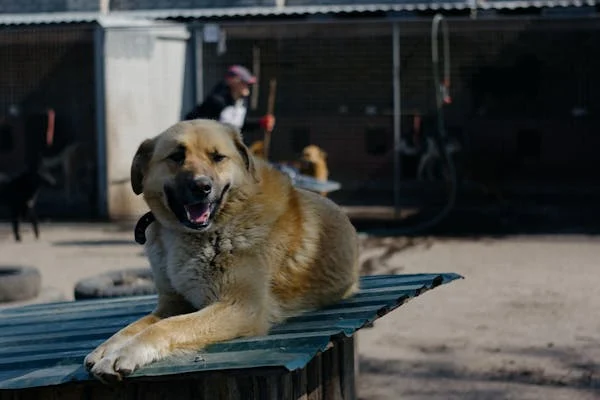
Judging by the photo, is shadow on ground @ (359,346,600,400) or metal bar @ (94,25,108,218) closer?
shadow on ground @ (359,346,600,400)

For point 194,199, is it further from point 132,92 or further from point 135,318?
point 132,92

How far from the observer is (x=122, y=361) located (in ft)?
10.5

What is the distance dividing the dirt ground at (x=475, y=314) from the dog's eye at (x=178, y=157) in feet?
8.81

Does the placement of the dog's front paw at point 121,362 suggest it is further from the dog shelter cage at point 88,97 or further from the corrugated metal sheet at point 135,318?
the dog shelter cage at point 88,97

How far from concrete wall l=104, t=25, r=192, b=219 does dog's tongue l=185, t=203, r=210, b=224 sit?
38.0 ft

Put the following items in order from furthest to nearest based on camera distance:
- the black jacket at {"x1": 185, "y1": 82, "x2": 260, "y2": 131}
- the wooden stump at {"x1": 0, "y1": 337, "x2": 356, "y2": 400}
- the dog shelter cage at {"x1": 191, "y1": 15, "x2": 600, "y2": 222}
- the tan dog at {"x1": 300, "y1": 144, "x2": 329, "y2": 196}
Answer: the dog shelter cage at {"x1": 191, "y1": 15, "x2": 600, "y2": 222}
the tan dog at {"x1": 300, "y1": 144, "x2": 329, "y2": 196}
the black jacket at {"x1": 185, "y1": 82, "x2": 260, "y2": 131}
the wooden stump at {"x1": 0, "y1": 337, "x2": 356, "y2": 400}

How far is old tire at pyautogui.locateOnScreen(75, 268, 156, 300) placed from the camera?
24.1ft

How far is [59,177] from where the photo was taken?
1777 cm

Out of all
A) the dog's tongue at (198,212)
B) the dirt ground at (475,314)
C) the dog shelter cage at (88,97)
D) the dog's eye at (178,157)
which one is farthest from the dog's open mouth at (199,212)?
the dog shelter cage at (88,97)

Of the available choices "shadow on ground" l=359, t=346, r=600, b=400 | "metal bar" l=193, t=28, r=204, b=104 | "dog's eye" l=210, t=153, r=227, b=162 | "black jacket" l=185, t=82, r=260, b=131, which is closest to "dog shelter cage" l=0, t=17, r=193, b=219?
"metal bar" l=193, t=28, r=204, b=104

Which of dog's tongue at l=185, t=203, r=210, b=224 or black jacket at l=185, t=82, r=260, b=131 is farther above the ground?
black jacket at l=185, t=82, r=260, b=131

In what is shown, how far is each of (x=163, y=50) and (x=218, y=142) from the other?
12.1 metres

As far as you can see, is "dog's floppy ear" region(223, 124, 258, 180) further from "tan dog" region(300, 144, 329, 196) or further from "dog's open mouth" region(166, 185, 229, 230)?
"tan dog" region(300, 144, 329, 196)

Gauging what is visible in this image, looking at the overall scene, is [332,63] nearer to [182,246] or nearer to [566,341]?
[566,341]
